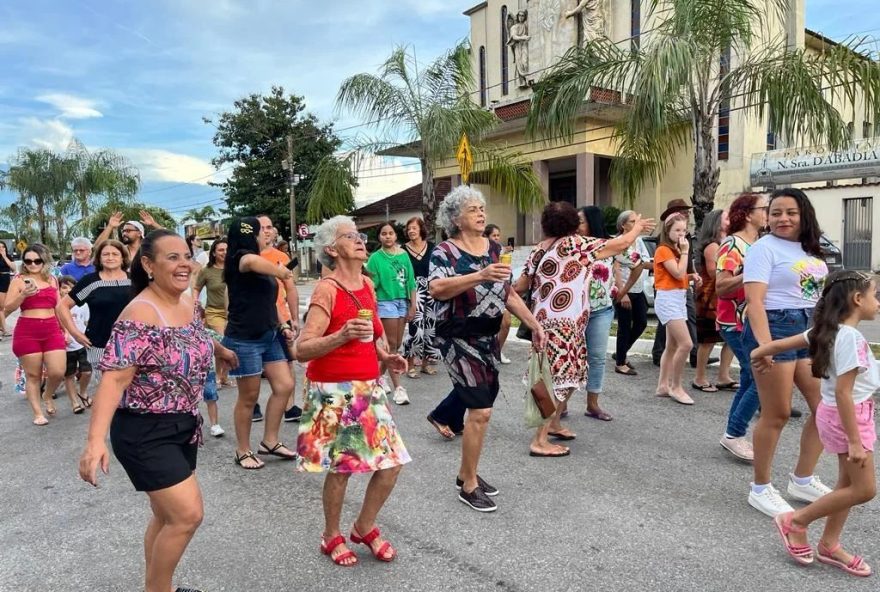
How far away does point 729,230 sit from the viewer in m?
4.72

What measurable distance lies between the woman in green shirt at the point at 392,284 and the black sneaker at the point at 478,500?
107 inches

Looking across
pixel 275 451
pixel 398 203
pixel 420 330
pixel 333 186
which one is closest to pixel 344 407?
pixel 275 451

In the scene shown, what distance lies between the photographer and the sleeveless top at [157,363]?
245 centimetres

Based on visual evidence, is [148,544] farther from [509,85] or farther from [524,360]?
[509,85]

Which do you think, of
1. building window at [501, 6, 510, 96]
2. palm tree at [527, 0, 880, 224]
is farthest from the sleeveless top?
building window at [501, 6, 510, 96]

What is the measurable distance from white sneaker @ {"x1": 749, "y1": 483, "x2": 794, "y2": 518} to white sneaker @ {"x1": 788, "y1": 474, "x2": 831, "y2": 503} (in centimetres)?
10

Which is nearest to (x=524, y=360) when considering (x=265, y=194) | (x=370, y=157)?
(x=370, y=157)

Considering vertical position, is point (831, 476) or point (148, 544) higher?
point (148, 544)

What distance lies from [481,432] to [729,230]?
255cm

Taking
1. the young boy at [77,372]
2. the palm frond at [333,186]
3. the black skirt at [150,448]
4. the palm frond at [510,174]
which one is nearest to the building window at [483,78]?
the palm frond at [510,174]

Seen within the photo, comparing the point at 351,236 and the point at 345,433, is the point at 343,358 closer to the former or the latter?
the point at 345,433

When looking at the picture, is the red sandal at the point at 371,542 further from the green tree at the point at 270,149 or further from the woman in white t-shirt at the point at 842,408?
the green tree at the point at 270,149

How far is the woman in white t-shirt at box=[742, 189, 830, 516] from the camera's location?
3467mm

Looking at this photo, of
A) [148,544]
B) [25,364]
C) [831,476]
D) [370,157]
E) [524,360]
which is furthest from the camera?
[370,157]
